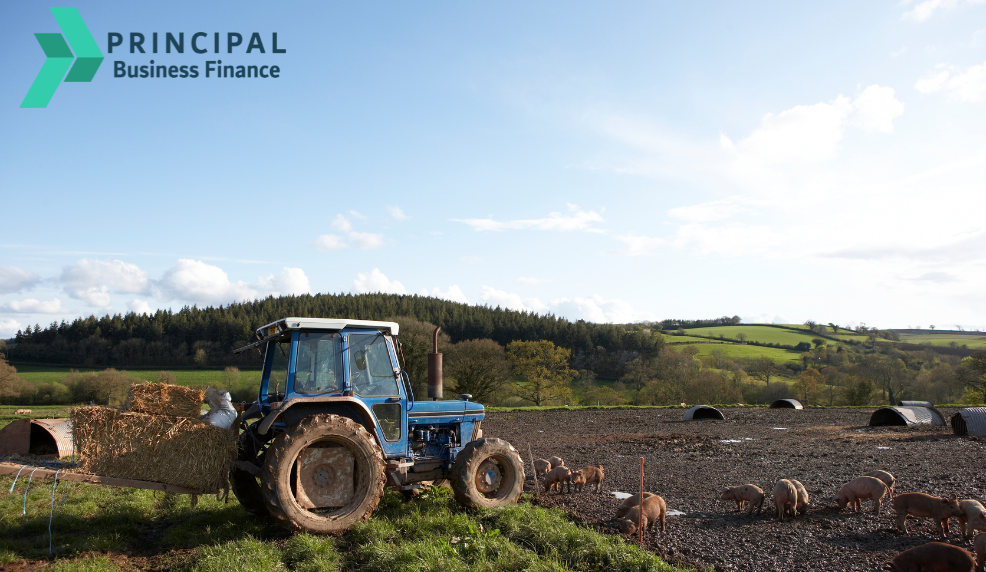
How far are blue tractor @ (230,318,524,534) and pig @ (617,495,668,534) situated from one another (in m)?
1.62

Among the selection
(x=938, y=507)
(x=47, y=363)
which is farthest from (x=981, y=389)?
(x=47, y=363)

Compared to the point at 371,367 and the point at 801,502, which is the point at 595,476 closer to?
the point at 801,502

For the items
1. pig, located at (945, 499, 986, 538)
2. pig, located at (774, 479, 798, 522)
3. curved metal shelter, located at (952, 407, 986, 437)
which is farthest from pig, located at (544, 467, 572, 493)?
curved metal shelter, located at (952, 407, 986, 437)

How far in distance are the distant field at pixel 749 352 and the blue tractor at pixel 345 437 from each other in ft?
225

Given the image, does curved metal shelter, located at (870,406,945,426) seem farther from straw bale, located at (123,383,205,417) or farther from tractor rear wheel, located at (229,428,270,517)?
straw bale, located at (123,383,205,417)

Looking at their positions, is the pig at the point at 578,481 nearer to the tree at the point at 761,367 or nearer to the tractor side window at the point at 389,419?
the tractor side window at the point at 389,419

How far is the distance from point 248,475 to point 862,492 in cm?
930

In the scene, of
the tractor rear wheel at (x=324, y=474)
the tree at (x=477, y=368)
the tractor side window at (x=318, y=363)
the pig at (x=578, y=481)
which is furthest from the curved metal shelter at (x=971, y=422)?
the tree at (x=477, y=368)

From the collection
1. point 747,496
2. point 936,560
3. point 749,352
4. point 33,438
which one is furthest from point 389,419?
point 749,352

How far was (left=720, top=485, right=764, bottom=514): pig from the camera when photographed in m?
8.17

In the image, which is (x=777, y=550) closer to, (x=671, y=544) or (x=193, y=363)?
(x=671, y=544)

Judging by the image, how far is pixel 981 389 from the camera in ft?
134

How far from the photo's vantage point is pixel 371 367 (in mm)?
7523

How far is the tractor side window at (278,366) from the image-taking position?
7.59m
